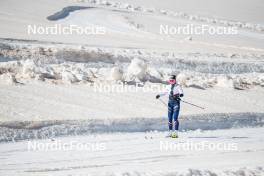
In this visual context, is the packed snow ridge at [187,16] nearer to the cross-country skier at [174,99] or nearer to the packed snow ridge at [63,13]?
the packed snow ridge at [63,13]

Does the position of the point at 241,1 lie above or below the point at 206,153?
above

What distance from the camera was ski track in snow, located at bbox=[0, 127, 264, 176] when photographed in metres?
11.2

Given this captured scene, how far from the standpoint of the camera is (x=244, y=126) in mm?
17297

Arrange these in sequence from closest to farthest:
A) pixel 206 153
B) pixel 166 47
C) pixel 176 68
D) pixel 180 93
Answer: pixel 206 153 < pixel 180 93 < pixel 176 68 < pixel 166 47

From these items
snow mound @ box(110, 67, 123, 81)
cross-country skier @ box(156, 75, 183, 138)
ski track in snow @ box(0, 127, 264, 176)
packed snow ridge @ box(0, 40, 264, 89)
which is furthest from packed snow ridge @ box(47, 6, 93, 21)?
ski track in snow @ box(0, 127, 264, 176)

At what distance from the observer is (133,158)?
12.5 m

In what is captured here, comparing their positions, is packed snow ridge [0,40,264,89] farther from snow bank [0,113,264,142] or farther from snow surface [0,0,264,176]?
snow bank [0,113,264,142]

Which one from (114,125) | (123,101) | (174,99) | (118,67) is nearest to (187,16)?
(118,67)

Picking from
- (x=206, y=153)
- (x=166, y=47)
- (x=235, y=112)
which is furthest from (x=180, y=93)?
(x=166, y=47)

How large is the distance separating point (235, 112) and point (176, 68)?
6271 millimetres

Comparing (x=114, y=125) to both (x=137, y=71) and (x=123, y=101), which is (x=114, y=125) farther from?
(x=137, y=71)

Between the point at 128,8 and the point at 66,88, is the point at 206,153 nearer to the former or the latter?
the point at 66,88

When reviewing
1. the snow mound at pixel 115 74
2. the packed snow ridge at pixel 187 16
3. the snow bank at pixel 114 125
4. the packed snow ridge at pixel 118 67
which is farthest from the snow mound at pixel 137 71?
the packed snow ridge at pixel 187 16

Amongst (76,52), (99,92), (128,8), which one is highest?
(128,8)
